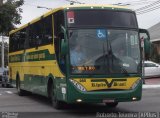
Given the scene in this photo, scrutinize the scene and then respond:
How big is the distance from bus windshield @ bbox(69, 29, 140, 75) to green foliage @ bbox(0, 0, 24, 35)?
25.0 metres

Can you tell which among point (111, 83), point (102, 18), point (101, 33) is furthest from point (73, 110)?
point (102, 18)

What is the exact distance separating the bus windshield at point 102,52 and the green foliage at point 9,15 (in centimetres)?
2502

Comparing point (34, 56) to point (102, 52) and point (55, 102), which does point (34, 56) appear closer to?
point (55, 102)

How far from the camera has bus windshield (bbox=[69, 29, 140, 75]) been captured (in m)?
14.1

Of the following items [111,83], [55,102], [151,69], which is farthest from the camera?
[151,69]

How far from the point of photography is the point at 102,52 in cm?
1416

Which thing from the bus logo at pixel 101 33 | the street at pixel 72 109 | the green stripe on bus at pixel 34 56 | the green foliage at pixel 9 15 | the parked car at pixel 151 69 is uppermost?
the green foliage at pixel 9 15

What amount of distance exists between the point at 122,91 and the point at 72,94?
1.50 metres

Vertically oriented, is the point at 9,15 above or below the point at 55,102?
above

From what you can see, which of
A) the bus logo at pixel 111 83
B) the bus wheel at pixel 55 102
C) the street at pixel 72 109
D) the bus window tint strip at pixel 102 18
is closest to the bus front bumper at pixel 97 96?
the bus logo at pixel 111 83

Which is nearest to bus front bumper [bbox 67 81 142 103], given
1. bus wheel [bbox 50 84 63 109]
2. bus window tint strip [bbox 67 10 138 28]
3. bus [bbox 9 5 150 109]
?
bus [bbox 9 5 150 109]

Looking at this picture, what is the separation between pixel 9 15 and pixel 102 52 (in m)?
25.4

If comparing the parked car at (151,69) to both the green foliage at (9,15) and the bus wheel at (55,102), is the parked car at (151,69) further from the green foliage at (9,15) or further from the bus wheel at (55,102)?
the bus wheel at (55,102)

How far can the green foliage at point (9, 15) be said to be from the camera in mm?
38469
